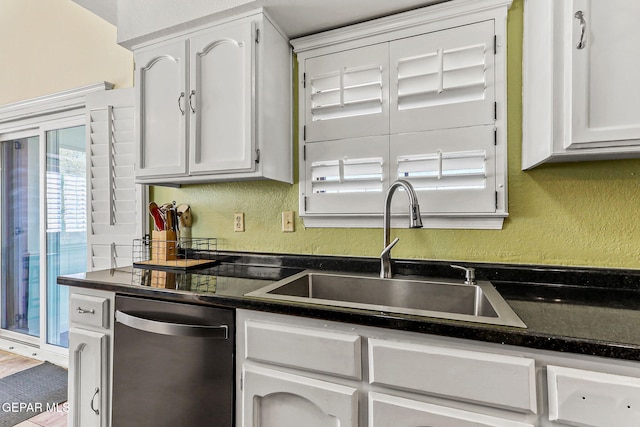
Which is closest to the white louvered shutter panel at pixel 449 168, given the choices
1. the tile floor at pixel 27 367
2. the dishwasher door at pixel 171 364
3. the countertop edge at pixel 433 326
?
the countertop edge at pixel 433 326

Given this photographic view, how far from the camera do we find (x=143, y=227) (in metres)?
1.96

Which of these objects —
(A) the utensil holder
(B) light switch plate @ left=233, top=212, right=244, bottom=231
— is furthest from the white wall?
(B) light switch plate @ left=233, top=212, right=244, bottom=231

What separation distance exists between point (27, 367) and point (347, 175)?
285cm

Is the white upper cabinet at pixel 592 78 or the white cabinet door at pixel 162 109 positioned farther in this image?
the white cabinet door at pixel 162 109

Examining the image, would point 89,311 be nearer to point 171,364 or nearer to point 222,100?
point 171,364

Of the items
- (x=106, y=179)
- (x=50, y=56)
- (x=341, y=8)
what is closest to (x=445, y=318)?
(x=341, y=8)

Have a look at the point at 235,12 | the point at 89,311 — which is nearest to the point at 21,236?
the point at 89,311

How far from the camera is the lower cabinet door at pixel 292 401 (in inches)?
35.4

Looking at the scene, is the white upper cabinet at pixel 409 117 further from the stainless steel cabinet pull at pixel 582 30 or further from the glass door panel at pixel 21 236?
the glass door panel at pixel 21 236

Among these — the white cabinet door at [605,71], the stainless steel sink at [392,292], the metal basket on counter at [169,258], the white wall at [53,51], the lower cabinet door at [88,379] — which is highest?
the white wall at [53,51]

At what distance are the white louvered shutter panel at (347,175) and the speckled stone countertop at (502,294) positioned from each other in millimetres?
278

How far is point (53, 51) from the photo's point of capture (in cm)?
249

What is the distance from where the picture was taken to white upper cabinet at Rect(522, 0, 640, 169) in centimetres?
96

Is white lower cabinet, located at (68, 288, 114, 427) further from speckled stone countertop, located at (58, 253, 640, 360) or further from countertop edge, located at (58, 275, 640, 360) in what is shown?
countertop edge, located at (58, 275, 640, 360)
